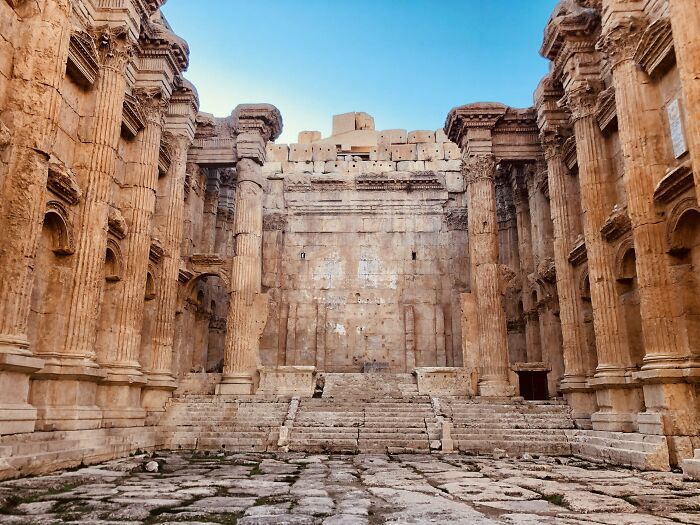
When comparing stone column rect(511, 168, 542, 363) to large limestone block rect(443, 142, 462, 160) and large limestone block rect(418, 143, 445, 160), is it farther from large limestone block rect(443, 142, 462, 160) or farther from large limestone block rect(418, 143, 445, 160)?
large limestone block rect(418, 143, 445, 160)

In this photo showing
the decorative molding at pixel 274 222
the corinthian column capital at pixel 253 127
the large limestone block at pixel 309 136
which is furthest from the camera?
the large limestone block at pixel 309 136

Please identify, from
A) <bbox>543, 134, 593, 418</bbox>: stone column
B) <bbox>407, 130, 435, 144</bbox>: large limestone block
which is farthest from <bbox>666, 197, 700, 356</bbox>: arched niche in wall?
<bbox>407, 130, 435, 144</bbox>: large limestone block

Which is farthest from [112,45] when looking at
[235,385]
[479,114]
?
[479,114]

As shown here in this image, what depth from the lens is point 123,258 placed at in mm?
14695

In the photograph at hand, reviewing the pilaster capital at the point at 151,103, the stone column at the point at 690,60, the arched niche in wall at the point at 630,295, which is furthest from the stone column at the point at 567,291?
the pilaster capital at the point at 151,103

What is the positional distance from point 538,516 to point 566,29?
13915mm

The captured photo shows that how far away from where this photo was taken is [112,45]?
13.5 m

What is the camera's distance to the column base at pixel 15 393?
8.72m

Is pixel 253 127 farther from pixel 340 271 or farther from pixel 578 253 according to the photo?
pixel 578 253

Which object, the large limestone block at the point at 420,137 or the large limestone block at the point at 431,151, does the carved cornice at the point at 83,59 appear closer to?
the large limestone block at the point at 431,151

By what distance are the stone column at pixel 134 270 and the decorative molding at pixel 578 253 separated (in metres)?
11.6

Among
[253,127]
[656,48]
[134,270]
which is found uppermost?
[253,127]

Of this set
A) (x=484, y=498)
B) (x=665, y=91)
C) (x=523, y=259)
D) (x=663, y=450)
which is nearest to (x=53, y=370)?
(x=484, y=498)

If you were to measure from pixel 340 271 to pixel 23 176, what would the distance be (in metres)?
18.9
